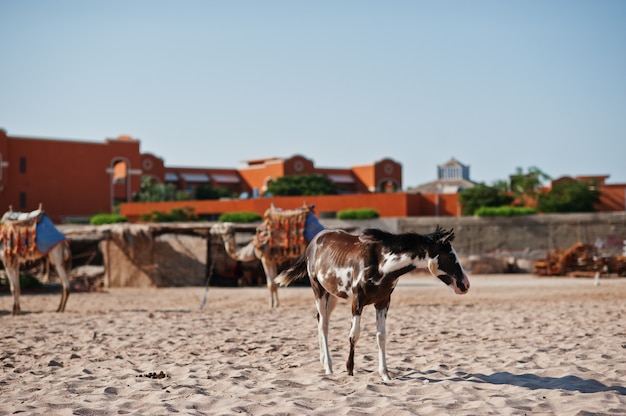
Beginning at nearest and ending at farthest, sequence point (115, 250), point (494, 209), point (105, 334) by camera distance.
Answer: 1. point (105, 334)
2. point (115, 250)
3. point (494, 209)

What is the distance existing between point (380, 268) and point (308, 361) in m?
1.91

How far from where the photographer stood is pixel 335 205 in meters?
38.2

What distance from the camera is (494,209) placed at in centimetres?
3209

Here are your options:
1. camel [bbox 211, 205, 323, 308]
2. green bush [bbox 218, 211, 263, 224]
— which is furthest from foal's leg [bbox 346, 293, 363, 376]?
green bush [bbox 218, 211, 263, 224]

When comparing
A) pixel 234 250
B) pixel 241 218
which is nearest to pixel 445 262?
pixel 234 250

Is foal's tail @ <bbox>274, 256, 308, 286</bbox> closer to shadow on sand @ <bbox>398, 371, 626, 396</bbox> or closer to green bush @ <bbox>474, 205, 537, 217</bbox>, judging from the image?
shadow on sand @ <bbox>398, 371, 626, 396</bbox>

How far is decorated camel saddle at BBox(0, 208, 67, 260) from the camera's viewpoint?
49.6ft

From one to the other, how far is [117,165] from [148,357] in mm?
44907

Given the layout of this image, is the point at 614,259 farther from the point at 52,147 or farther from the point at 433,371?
the point at 52,147

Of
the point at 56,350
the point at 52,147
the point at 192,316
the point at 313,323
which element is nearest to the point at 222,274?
the point at 192,316

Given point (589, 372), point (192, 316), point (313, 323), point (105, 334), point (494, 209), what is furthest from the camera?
point (494, 209)

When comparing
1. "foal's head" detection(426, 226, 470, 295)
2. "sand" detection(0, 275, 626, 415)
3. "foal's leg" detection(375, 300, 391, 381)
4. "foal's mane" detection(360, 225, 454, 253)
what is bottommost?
"sand" detection(0, 275, 626, 415)

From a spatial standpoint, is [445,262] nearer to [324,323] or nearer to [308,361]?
[324,323]

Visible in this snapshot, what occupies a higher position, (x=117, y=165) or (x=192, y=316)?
(x=117, y=165)
